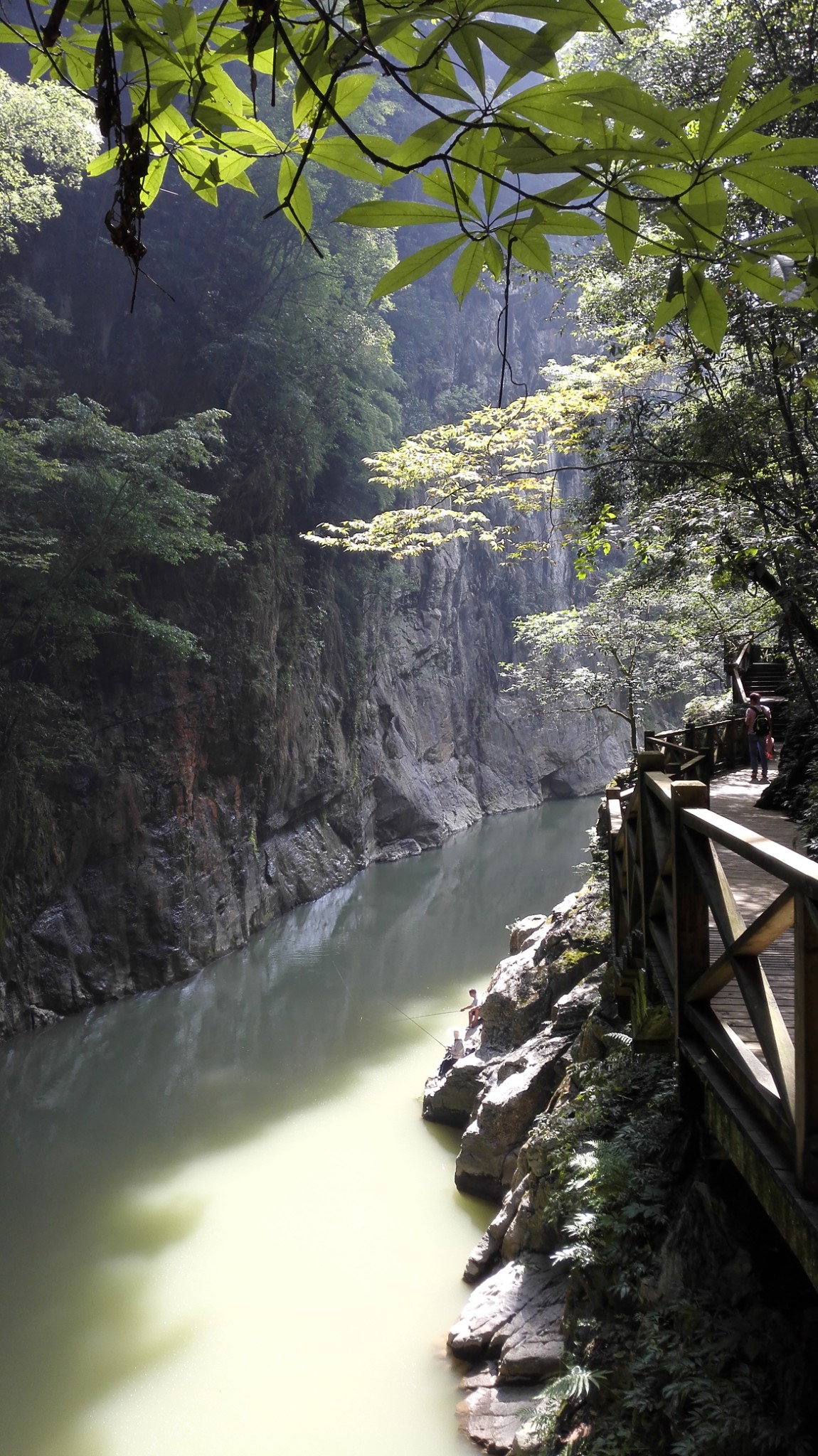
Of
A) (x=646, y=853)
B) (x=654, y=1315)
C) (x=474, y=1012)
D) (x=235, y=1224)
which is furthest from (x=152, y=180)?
(x=474, y=1012)

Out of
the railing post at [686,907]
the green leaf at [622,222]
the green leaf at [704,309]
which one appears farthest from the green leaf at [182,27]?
the railing post at [686,907]

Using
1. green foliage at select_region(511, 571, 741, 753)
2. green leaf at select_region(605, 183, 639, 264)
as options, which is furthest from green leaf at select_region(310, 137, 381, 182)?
green foliage at select_region(511, 571, 741, 753)

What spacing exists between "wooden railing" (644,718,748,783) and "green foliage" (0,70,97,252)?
8549mm

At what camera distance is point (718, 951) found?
132 inches

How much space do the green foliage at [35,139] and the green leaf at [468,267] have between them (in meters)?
10.5

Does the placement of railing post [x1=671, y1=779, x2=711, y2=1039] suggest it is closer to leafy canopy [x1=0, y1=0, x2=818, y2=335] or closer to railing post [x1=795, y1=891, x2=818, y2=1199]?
railing post [x1=795, y1=891, x2=818, y2=1199]

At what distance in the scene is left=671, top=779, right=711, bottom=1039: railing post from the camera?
8.63 ft

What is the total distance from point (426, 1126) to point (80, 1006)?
4964 mm

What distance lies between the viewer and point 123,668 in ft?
40.7

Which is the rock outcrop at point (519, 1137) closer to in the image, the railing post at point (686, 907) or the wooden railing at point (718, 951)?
the wooden railing at point (718, 951)

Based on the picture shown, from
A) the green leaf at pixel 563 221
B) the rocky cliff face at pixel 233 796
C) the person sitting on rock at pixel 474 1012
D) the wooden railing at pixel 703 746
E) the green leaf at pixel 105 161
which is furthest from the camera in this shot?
the rocky cliff face at pixel 233 796

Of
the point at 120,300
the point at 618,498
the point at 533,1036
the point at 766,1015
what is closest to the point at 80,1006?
the point at 533,1036

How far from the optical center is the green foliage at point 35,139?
9.88 metres

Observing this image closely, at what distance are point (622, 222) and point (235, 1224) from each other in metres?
7.42
